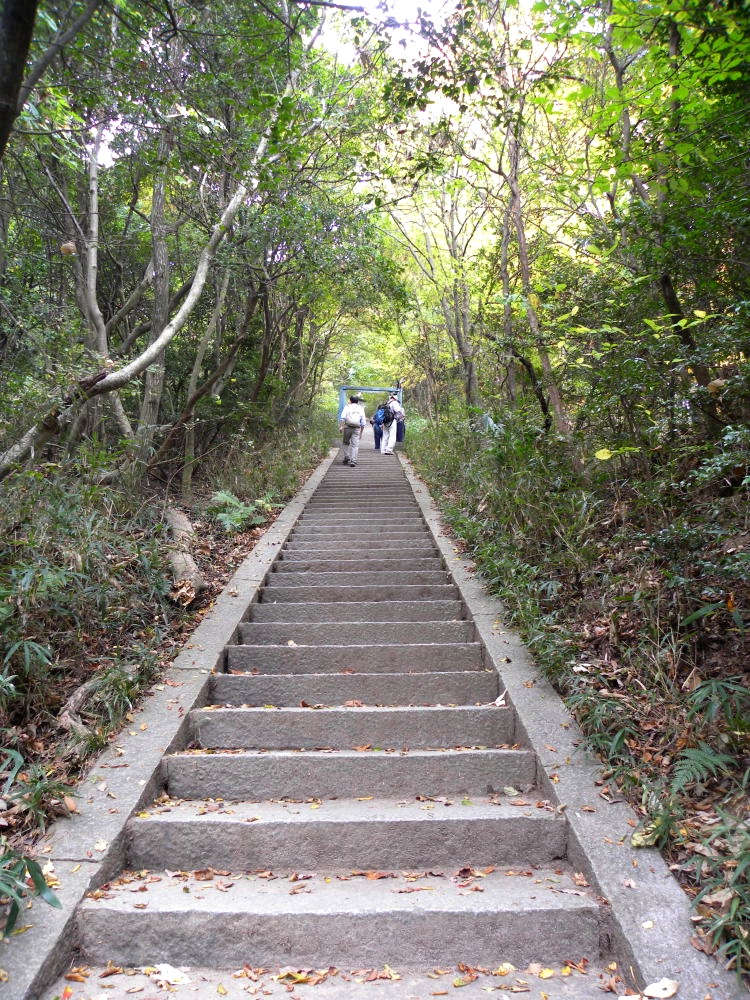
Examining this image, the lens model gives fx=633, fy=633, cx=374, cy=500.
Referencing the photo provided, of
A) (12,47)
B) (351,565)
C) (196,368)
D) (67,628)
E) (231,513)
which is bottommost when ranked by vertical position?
(351,565)

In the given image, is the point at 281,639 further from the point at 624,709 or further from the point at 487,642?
the point at 624,709

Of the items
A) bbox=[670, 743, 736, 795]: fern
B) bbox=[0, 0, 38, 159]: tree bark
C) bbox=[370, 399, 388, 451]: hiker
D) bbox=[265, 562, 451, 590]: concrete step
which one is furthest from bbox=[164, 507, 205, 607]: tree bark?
bbox=[370, 399, 388, 451]: hiker

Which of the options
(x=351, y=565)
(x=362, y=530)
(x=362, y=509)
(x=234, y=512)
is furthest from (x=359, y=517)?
(x=351, y=565)

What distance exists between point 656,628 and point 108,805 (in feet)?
9.72

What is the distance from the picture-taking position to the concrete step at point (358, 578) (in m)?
6.00

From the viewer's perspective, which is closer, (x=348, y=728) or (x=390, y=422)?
(x=348, y=728)

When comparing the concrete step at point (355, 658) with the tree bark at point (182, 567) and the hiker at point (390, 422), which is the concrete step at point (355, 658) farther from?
the hiker at point (390, 422)

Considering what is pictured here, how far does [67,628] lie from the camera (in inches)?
152

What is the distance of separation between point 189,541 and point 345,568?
1.54 metres

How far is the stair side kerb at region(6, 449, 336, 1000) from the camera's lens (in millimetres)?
2238

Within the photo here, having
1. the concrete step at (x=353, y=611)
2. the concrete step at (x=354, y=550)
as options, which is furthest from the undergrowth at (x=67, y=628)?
the concrete step at (x=354, y=550)

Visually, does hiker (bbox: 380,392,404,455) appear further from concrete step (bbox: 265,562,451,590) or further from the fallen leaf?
the fallen leaf

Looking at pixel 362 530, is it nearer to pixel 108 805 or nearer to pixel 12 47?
pixel 108 805

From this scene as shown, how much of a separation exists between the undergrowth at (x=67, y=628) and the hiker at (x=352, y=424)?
289 inches
